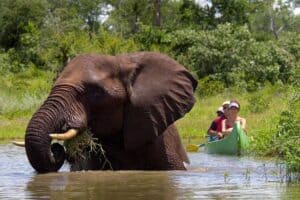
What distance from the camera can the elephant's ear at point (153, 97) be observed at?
11.2 meters

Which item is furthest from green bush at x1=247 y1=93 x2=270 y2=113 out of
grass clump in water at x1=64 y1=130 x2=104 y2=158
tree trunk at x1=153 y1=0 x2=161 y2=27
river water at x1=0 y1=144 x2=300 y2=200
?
tree trunk at x1=153 y1=0 x2=161 y2=27

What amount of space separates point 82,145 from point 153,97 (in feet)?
3.82

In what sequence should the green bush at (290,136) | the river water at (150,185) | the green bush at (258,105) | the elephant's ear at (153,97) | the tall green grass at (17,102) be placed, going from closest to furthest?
the river water at (150,185) < the green bush at (290,136) < the elephant's ear at (153,97) < the tall green grass at (17,102) < the green bush at (258,105)

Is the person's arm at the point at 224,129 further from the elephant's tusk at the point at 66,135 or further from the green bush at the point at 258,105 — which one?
the green bush at the point at 258,105

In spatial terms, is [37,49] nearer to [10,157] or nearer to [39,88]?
[39,88]

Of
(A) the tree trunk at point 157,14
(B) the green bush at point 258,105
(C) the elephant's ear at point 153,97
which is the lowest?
(B) the green bush at point 258,105

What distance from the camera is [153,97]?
37.4 feet

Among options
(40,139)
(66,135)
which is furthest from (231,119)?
(40,139)

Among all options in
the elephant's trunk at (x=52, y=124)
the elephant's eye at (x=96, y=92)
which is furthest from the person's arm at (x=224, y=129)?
the elephant's trunk at (x=52, y=124)

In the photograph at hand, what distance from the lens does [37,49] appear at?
45000 millimetres

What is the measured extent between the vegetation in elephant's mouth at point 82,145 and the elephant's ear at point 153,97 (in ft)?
1.34

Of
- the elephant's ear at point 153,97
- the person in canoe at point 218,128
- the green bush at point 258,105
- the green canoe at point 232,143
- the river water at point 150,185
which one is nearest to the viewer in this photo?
the river water at point 150,185

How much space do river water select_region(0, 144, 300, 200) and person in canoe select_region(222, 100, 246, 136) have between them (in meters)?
4.41

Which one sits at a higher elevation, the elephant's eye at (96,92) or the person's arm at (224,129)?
the elephant's eye at (96,92)
